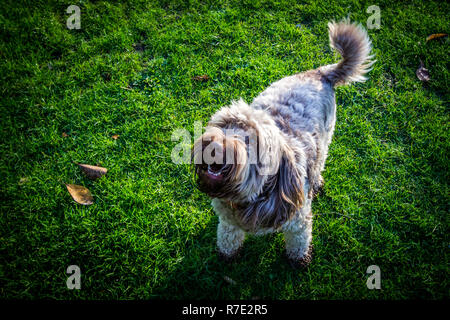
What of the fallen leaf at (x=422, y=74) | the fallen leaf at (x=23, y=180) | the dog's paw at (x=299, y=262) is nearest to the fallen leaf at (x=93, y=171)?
the fallen leaf at (x=23, y=180)

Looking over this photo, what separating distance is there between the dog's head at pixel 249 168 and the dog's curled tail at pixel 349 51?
60.9 inches

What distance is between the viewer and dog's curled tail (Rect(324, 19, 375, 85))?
3.03 meters

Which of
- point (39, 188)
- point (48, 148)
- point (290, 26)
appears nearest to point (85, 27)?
point (48, 148)

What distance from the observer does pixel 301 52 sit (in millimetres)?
4938

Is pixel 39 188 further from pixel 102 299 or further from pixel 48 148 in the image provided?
pixel 102 299

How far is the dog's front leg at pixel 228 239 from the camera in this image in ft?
9.17

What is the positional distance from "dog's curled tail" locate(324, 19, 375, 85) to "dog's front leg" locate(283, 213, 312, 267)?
1.78 metres

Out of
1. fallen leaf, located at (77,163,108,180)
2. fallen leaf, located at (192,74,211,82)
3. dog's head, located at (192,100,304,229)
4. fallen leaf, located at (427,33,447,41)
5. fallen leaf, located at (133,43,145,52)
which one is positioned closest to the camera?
dog's head, located at (192,100,304,229)

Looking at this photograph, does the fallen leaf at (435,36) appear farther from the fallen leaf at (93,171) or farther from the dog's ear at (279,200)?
the fallen leaf at (93,171)

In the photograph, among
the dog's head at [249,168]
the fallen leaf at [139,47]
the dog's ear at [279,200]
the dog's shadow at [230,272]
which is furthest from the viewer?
the fallen leaf at [139,47]

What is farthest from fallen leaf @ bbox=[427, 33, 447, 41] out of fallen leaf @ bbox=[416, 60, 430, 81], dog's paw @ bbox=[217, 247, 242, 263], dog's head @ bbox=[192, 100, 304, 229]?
dog's paw @ bbox=[217, 247, 242, 263]

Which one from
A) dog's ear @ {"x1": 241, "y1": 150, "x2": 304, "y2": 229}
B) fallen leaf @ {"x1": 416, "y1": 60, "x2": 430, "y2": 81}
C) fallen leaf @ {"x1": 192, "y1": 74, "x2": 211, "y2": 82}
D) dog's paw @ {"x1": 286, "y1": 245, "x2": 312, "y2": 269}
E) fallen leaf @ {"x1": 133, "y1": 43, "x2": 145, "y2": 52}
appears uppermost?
fallen leaf @ {"x1": 133, "y1": 43, "x2": 145, "y2": 52}

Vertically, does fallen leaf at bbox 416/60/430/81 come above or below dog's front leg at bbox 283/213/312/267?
above

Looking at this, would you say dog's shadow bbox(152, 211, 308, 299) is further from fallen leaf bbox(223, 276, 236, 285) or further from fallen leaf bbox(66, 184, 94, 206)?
Result: fallen leaf bbox(66, 184, 94, 206)
